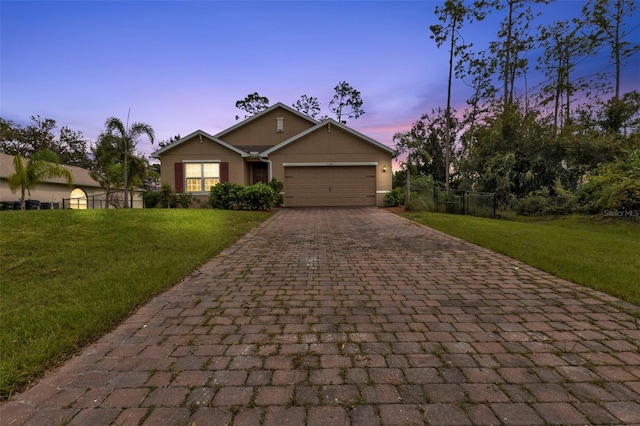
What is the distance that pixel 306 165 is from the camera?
16.5 meters

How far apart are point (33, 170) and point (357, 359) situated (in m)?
18.0

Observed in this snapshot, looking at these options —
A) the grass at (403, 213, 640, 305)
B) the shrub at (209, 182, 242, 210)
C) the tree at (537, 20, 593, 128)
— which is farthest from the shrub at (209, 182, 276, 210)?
the tree at (537, 20, 593, 128)

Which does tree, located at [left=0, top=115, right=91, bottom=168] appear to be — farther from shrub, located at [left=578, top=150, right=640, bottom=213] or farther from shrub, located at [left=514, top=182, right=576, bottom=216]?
shrub, located at [left=578, top=150, right=640, bottom=213]

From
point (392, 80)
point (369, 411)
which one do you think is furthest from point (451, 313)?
point (392, 80)

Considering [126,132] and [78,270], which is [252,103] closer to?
[126,132]

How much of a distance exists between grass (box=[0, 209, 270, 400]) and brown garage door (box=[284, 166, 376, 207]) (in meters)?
7.56

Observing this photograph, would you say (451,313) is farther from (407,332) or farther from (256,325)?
(256,325)

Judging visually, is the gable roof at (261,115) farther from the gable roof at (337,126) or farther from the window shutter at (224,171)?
the window shutter at (224,171)

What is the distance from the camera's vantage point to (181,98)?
20.9 meters

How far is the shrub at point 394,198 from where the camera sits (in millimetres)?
15589

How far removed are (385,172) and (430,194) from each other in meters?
2.69

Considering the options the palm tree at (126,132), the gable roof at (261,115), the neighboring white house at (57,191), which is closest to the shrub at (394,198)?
the gable roof at (261,115)

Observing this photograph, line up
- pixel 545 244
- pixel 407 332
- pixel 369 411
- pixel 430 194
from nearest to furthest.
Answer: pixel 369 411 → pixel 407 332 → pixel 545 244 → pixel 430 194

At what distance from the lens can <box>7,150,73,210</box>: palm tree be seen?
13375mm
